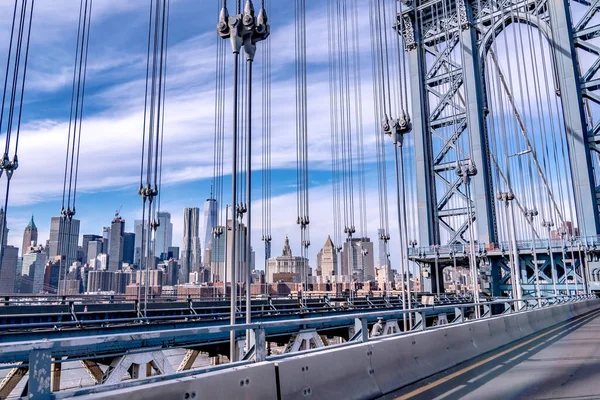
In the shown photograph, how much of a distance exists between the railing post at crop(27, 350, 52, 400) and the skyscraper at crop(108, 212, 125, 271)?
6536 inches

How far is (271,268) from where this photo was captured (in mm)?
160000

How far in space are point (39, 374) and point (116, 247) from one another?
17433 centimetres

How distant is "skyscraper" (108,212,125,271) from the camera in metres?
163

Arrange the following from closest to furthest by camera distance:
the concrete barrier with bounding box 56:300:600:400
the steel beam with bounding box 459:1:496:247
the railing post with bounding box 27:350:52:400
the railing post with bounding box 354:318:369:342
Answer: the railing post with bounding box 27:350:52:400, the concrete barrier with bounding box 56:300:600:400, the railing post with bounding box 354:318:369:342, the steel beam with bounding box 459:1:496:247

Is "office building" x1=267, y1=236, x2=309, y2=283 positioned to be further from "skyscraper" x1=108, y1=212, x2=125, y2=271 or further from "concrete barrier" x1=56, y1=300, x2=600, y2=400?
"concrete barrier" x1=56, y1=300, x2=600, y2=400

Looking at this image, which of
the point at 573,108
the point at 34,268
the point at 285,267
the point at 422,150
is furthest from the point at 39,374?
the point at 285,267

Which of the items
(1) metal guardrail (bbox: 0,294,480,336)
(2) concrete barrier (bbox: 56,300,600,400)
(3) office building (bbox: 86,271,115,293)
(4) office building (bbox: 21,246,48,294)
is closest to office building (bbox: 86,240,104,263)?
(3) office building (bbox: 86,271,115,293)

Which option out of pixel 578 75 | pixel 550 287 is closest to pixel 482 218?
pixel 550 287

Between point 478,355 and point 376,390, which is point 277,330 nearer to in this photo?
point 478,355

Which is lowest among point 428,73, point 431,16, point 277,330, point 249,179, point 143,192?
point 277,330

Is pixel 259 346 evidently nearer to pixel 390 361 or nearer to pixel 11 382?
pixel 390 361

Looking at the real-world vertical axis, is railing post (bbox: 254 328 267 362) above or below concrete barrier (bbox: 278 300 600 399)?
above

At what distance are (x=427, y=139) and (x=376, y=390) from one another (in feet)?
231

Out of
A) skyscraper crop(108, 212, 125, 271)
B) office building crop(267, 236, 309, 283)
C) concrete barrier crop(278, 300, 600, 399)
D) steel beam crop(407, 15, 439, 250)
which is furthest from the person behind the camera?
skyscraper crop(108, 212, 125, 271)
